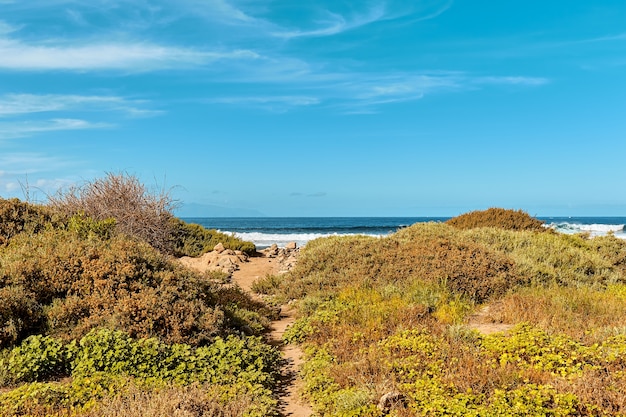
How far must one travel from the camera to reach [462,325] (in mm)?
9086

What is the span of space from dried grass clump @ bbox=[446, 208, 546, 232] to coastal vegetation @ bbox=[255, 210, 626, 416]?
3.84 m

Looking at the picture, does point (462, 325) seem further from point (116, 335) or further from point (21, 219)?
point (21, 219)

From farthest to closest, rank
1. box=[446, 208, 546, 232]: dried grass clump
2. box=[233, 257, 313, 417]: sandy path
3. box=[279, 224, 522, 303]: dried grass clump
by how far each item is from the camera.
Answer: box=[446, 208, 546, 232]: dried grass clump < box=[279, 224, 522, 303]: dried grass clump < box=[233, 257, 313, 417]: sandy path

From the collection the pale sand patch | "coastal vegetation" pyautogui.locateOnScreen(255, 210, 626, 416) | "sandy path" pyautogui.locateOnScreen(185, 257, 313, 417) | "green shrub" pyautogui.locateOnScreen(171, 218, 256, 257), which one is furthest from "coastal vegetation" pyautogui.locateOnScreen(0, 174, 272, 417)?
"green shrub" pyautogui.locateOnScreen(171, 218, 256, 257)

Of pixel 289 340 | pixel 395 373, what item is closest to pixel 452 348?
pixel 395 373

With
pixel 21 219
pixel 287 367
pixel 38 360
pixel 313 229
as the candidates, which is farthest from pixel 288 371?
pixel 313 229

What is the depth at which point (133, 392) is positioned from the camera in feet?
20.5

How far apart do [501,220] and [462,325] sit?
14.4m

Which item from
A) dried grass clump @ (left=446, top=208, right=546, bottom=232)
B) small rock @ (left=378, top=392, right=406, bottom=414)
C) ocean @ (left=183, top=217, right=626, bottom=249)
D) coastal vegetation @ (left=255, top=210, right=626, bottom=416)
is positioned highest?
dried grass clump @ (left=446, top=208, right=546, bottom=232)

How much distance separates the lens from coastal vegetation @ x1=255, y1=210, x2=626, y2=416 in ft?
20.2

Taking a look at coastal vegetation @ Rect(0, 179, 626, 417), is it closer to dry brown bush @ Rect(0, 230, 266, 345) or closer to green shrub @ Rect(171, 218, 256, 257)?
dry brown bush @ Rect(0, 230, 266, 345)

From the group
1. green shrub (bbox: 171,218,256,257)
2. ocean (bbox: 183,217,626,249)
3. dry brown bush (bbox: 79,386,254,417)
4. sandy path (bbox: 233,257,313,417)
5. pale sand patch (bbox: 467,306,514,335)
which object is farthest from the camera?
ocean (bbox: 183,217,626,249)

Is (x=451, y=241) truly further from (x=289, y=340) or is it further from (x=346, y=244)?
(x=289, y=340)

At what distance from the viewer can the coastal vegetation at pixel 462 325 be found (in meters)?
6.16
